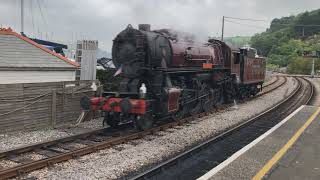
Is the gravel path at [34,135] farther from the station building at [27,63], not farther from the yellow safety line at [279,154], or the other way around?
the yellow safety line at [279,154]

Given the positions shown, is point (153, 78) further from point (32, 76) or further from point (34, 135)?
point (32, 76)

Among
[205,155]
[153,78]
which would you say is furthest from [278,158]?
[153,78]

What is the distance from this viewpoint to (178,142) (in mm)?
11500

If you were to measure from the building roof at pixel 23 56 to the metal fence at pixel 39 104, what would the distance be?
2331 mm

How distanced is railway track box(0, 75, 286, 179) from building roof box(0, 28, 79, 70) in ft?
15.6

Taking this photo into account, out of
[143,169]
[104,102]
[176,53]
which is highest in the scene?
[176,53]

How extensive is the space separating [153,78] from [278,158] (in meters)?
5.15

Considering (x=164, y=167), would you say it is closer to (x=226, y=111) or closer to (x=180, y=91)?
(x=180, y=91)

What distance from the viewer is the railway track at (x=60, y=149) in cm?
827

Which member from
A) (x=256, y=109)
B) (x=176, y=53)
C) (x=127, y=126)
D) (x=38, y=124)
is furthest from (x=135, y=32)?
(x=256, y=109)

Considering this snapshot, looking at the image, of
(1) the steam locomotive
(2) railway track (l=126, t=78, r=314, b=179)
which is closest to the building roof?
(1) the steam locomotive

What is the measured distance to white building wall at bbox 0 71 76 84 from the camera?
14602 mm

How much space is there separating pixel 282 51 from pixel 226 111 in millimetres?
128794

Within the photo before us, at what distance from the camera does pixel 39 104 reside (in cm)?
1289
